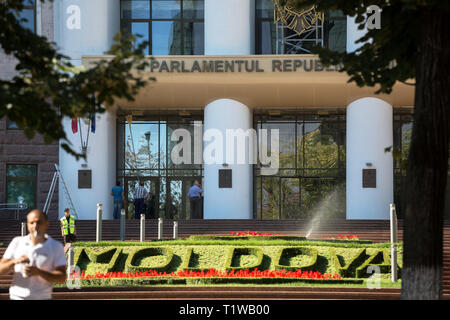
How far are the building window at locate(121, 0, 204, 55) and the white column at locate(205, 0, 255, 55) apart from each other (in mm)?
2936

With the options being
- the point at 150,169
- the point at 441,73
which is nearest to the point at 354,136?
the point at 150,169

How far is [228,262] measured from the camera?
17.3 meters

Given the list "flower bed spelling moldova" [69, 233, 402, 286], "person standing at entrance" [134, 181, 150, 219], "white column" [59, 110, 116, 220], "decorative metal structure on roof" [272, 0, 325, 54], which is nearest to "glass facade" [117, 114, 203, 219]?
"person standing at entrance" [134, 181, 150, 219]

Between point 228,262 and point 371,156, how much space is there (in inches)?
605

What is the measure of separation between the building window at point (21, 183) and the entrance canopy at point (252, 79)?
21.1ft

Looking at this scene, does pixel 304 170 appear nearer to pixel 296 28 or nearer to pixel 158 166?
pixel 296 28

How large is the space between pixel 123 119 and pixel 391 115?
12064mm

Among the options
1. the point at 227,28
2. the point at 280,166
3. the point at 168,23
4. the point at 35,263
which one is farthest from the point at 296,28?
the point at 35,263

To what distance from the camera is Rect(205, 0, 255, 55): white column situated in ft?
101

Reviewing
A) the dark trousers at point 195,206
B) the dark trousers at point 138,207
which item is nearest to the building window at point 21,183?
the dark trousers at point 138,207

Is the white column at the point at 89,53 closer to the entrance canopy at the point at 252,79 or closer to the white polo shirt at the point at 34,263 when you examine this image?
the entrance canopy at the point at 252,79

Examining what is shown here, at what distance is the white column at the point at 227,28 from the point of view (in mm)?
30875

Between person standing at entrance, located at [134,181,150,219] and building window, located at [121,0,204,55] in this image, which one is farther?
building window, located at [121,0,204,55]

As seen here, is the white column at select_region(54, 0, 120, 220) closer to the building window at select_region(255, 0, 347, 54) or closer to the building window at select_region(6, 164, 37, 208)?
the building window at select_region(6, 164, 37, 208)
